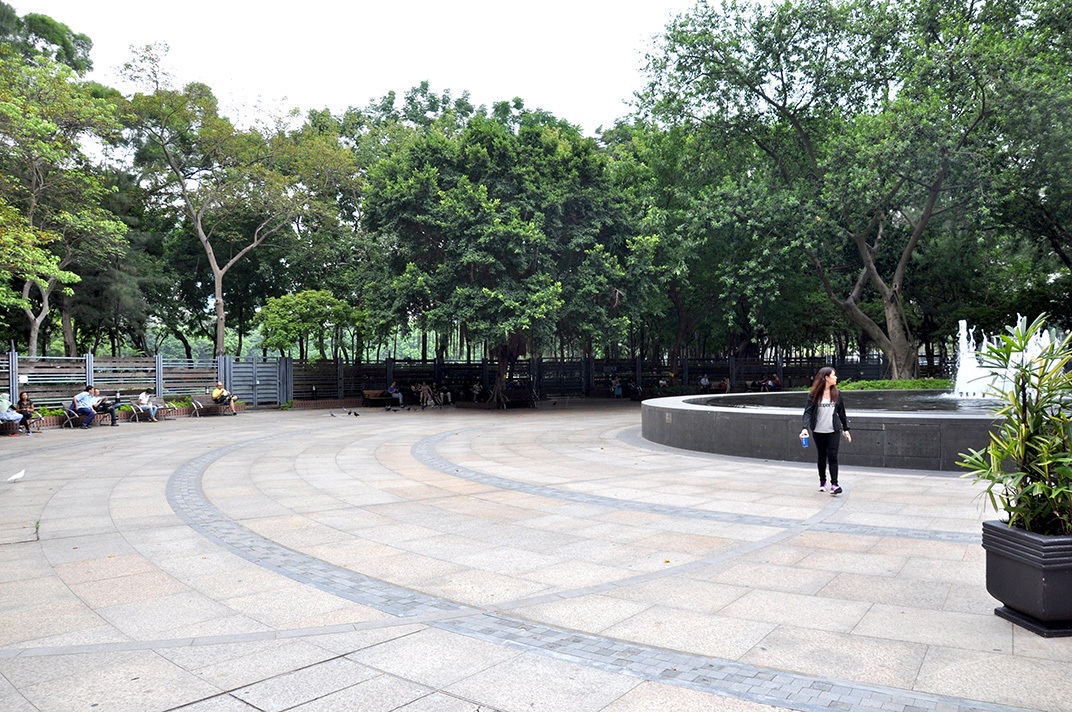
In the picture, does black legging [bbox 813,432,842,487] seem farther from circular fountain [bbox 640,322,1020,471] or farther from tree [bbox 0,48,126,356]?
tree [bbox 0,48,126,356]

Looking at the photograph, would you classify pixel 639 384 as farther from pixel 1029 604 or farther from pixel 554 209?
pixel 1029 604

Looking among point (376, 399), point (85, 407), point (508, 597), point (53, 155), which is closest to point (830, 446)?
point (508, 597)

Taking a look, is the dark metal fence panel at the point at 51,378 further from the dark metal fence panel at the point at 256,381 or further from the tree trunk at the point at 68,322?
the tree trunk at the point at 68,322

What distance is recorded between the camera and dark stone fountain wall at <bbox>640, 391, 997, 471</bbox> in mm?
10148

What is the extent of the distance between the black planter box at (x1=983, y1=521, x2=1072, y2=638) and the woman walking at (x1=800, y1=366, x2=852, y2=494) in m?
4.17

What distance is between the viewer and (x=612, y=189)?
26.4 metres

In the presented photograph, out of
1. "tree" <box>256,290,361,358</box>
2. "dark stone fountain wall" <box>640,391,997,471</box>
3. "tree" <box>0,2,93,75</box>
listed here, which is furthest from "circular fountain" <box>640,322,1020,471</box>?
"tree" <box>0,2,93,75</box>

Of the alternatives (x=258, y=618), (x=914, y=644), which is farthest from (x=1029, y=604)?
(x=258, y=618)

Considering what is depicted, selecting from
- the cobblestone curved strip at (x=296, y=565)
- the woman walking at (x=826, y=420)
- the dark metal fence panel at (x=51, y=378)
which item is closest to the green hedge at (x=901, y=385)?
the woman walking at (x=826, y=420)

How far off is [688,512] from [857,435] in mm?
4750

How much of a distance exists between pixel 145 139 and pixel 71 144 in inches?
298

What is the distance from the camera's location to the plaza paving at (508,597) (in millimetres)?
3359

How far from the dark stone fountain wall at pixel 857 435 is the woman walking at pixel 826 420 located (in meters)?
2.56

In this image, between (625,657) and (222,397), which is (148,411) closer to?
(222,397)
